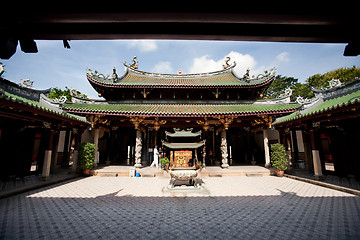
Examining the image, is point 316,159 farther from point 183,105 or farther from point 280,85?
point 280,85

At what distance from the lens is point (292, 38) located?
2.10 metres

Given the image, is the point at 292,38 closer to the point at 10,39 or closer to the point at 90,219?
the point at 10,39

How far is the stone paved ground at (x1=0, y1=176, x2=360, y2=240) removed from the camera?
3.42 meters

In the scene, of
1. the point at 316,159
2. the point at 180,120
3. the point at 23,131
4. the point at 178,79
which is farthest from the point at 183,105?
the point at 23,131

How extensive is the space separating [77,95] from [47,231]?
1093cm

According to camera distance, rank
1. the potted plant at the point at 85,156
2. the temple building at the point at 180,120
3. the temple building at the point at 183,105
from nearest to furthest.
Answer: the temple building at the point at 180,120 < the potted plant at the point at 85,156 < the temple building at the point at 183,105

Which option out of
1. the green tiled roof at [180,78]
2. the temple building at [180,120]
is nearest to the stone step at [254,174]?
the temple building at [180,120]

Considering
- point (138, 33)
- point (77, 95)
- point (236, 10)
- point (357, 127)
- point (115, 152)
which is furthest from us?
point (115, 152)

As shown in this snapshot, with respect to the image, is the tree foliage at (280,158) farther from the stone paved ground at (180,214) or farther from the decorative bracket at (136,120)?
the decorative bracket at (136,120)

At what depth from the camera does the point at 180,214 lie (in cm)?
436

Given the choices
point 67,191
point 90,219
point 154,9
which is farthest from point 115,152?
point 154,9

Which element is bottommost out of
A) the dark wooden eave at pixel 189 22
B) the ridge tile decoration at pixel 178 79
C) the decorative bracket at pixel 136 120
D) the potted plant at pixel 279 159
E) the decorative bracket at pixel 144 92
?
the potted plant at pixel 279 159

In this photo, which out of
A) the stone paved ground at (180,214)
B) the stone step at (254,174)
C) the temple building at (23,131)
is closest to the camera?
the stone paved ground at (180,214)

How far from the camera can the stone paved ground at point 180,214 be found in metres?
3.42
